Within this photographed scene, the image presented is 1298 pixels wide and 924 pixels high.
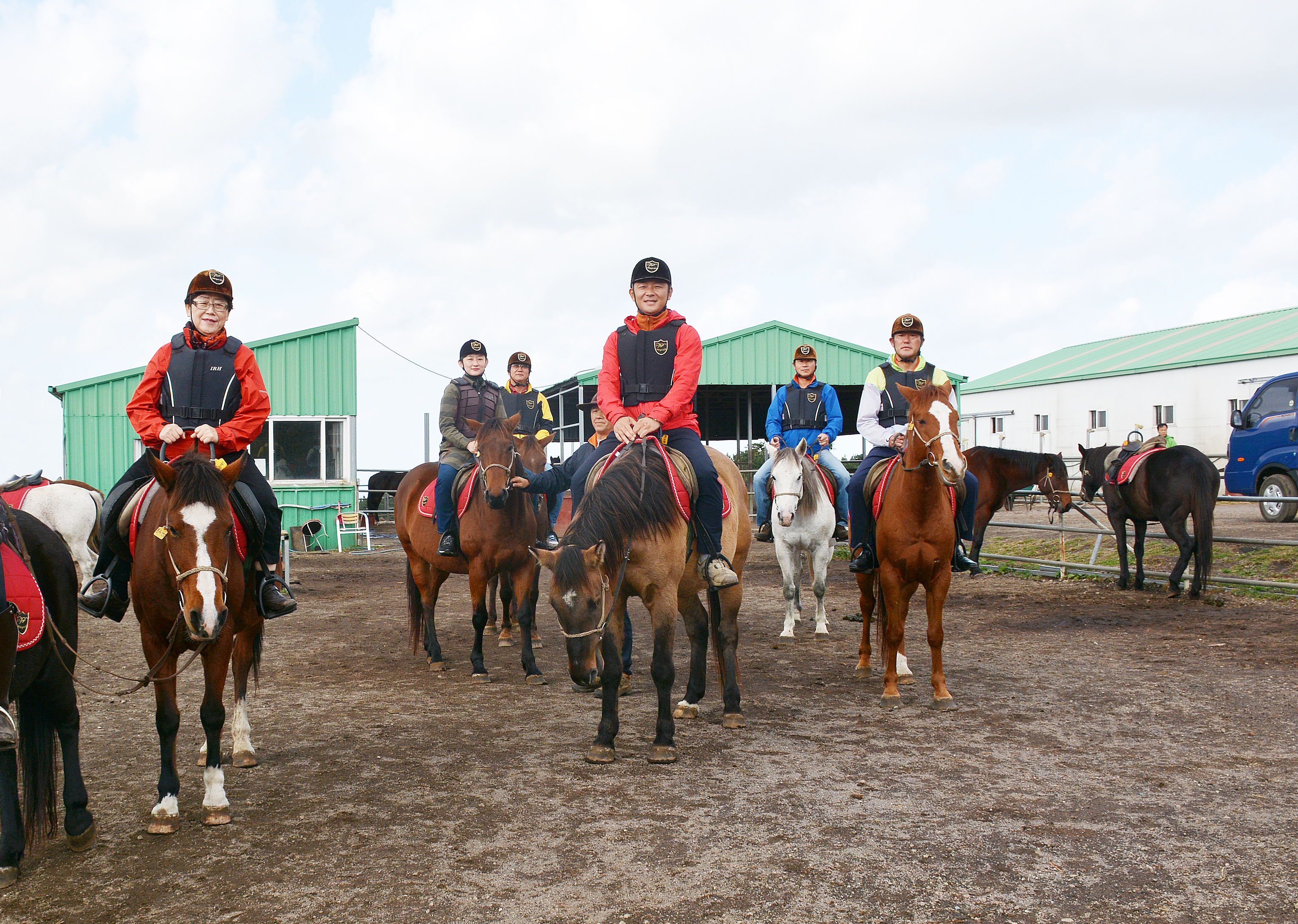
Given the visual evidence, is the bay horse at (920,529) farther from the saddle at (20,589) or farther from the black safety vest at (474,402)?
the saddle at (20,589)

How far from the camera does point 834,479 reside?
9008 millimetres

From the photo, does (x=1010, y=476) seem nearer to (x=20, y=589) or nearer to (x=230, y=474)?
(x=230, y=474)

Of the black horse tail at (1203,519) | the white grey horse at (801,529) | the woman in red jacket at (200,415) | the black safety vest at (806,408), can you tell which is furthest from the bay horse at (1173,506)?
the woman in red jacket at (200,415)

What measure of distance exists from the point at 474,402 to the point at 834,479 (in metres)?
3.50

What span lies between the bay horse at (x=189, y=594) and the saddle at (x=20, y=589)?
0.47 metres

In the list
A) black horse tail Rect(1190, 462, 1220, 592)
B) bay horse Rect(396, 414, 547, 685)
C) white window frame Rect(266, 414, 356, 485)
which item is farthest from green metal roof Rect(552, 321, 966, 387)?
bay horse Rect(396, 414, 547, 685)

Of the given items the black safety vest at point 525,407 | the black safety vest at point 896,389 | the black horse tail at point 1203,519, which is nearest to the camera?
the black safety vest at point 896,389

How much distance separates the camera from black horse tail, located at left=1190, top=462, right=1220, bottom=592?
10.3 meters

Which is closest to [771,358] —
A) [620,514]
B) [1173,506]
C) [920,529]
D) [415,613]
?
[1173,506]

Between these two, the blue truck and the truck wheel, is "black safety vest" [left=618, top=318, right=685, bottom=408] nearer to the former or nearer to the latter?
the truck wheel

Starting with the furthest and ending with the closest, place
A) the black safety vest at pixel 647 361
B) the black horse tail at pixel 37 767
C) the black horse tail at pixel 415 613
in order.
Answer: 1. the black horse tail at pixel 415 613
2. the black safety vest at pixel 647 361
3. the black horse tail at pixel 37 767

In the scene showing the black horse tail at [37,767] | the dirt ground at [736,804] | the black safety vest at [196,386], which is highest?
the black safety vest at [196,386]

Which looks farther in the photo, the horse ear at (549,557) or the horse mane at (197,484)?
the horse ear at (549,557)

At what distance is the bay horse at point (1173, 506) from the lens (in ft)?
34.1
